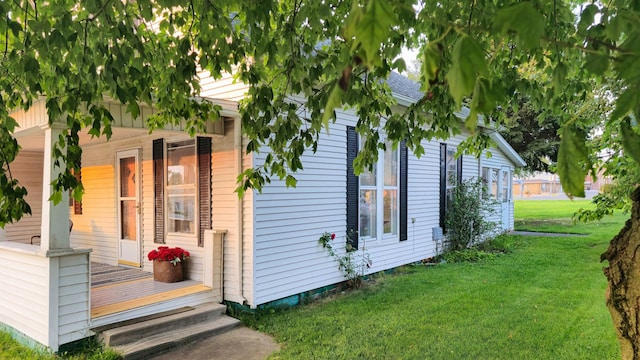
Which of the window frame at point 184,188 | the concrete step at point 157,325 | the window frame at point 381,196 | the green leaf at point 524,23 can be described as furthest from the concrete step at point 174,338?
the green leaf at point 524,23

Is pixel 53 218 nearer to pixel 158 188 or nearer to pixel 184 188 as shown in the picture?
pixel 184 188

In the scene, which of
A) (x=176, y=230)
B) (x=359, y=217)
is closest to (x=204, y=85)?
(x=176, y=230)

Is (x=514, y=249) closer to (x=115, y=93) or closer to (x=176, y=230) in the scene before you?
(x=176, y=230)

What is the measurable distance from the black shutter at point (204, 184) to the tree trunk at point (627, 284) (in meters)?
4.93

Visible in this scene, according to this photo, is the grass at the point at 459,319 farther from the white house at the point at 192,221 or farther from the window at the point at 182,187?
the window at the point at 182,187

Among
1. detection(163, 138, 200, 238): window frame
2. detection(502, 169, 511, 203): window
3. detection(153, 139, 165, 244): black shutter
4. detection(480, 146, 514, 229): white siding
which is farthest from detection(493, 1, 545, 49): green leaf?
detection(502, 169, 511, 203): window

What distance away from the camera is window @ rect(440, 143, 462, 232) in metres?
9.38

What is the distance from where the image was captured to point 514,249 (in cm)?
1033

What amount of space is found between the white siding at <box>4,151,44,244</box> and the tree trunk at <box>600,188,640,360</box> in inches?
391

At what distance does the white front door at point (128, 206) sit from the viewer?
22.6ft

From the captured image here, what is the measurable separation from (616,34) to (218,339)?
464 cm

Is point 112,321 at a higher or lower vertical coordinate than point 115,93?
lower

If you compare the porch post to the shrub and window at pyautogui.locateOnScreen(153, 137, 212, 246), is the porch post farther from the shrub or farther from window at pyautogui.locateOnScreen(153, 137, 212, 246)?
the shrub

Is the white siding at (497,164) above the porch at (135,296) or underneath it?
above
